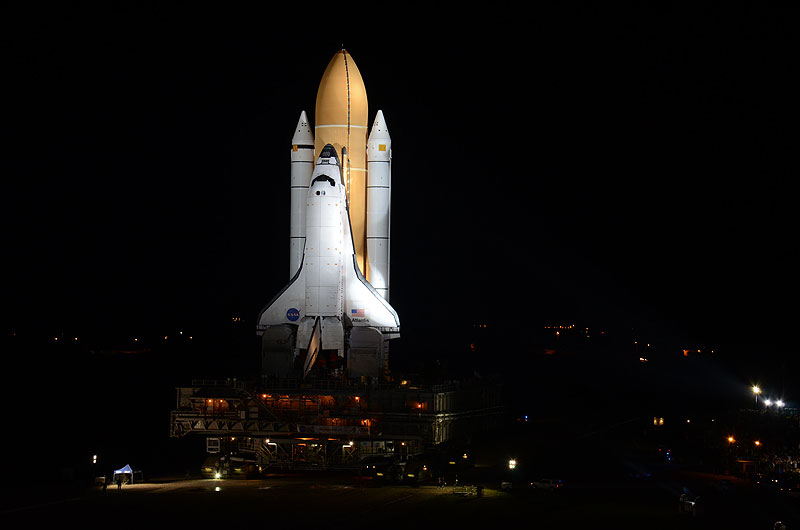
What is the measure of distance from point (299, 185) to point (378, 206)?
3325 millimetres

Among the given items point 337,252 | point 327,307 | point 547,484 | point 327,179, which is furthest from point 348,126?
point 547,484

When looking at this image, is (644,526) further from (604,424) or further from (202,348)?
(202,348)

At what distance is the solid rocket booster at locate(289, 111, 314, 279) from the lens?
43281 mm

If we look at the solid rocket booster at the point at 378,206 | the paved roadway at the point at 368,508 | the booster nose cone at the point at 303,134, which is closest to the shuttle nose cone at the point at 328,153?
the solid rocket booster at the point at 378,206

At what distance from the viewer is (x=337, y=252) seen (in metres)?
38.7

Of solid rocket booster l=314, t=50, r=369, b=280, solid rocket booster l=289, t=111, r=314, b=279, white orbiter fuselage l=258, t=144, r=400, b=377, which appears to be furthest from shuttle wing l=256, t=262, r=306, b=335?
solid rocket booster l=314, t=50, r=369, b=280

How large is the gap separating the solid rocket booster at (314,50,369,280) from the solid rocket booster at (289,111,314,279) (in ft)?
1.79

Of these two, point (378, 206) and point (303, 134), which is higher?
point (303, 134)

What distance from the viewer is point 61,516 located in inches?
1030

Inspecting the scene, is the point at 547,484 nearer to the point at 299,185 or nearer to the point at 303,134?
the point at 299,185

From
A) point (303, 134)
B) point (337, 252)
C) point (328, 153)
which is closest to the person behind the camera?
point (337, 252)

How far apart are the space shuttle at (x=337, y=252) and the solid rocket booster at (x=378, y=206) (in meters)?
0.04

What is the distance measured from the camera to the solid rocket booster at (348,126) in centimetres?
4247

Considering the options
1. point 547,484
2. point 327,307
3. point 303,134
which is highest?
point 303,134
